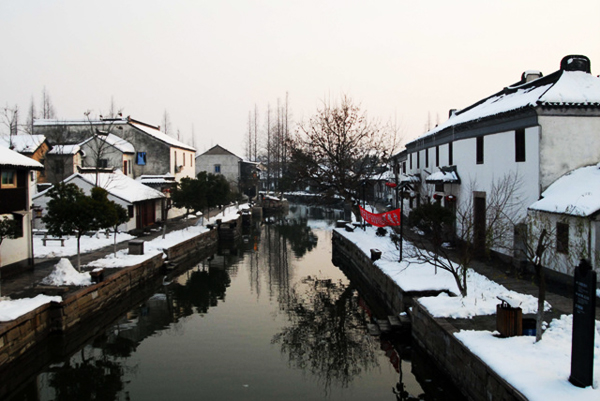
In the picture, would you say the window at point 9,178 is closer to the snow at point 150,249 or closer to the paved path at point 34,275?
the paved path at point 34,275

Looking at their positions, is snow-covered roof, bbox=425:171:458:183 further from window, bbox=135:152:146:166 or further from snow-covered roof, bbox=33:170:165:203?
window, bbox=135:152:146:166

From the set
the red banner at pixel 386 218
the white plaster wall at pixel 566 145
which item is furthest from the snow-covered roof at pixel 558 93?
the red banner at pixel 386 218

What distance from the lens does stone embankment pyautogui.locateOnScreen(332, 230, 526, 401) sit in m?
7.80

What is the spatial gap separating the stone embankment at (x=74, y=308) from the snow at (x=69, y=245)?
3.41 metres

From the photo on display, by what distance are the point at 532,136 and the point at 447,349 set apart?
29.3ft

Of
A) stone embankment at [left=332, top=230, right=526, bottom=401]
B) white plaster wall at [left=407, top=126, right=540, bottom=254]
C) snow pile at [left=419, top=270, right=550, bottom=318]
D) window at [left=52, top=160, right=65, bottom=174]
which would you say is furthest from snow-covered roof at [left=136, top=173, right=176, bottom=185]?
snow pile at [left=419, top=270, right=550, bottom=318]

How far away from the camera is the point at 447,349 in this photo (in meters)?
10.1

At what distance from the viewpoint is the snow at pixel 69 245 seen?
2089 centimetres

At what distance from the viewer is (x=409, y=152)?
3522 cm

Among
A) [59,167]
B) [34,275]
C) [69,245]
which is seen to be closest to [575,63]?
[34,275]

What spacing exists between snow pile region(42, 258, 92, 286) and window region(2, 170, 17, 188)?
4.09 meters

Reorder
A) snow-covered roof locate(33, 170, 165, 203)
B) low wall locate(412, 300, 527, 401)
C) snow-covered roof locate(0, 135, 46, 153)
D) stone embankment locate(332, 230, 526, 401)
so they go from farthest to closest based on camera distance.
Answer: snow-covered roof locate(0, 135, 46, 153), snow-covered roof locate(33, 170, 165, 203), stone embankment locate(332, 230, 526, 401), low wall locate(412, 300, 527, 401)

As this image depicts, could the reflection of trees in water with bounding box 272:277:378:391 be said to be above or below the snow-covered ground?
below

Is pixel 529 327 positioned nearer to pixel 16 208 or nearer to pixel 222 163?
pixel 16 208
